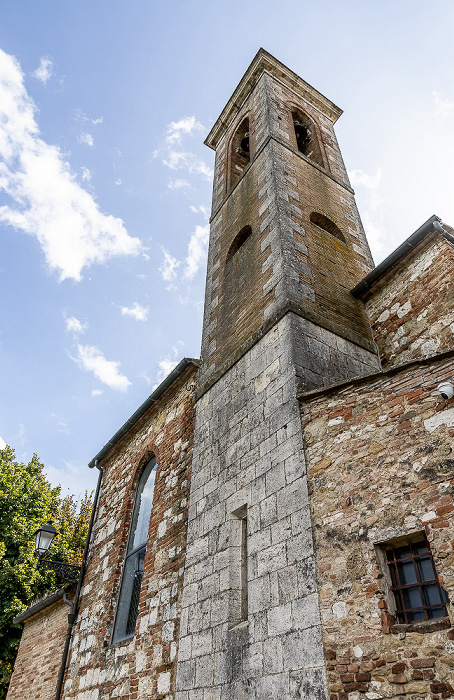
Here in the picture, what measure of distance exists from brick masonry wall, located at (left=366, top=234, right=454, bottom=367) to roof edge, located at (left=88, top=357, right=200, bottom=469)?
116 inches

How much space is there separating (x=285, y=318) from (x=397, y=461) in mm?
2318

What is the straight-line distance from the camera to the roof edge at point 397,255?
6.05 meters

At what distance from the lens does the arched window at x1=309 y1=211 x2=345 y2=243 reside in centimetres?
804

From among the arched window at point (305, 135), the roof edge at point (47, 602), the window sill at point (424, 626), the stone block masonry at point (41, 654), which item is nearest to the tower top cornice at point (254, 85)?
the arched window at point (305, 135)

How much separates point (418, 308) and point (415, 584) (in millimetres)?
3422

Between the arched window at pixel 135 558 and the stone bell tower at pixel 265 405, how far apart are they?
214 centimetres

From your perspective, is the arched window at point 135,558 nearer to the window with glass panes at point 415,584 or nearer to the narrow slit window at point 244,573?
the narrow slit window at point 244,573

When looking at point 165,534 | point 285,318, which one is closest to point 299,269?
point 285,318

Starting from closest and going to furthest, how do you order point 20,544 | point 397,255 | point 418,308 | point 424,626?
1. point 424,626
2. point 418,308
3. point 397,255
4. point 20,544

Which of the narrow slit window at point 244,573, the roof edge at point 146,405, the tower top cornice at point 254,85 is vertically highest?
the tower top cornice at point 254,85

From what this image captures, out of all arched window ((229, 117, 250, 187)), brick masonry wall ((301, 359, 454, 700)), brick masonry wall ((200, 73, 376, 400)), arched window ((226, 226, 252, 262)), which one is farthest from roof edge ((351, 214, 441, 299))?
arched window ((229, 117, 250, 187))

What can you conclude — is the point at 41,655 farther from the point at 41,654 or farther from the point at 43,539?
the point at 43,539

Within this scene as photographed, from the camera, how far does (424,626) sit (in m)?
3.23

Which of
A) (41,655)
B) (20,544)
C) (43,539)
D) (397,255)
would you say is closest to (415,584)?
(397,255)
